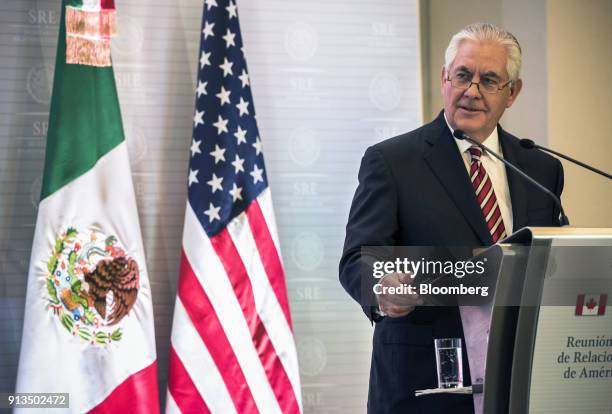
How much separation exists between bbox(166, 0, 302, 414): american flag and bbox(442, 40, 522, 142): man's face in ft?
3.59

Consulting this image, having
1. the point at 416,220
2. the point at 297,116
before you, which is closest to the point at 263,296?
the point at 297,116

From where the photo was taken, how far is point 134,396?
2.88 metres

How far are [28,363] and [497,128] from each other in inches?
74.6

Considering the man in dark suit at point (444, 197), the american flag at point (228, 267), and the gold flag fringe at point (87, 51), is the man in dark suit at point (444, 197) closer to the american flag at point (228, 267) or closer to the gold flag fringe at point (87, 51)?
the american flag at point (228, 267)

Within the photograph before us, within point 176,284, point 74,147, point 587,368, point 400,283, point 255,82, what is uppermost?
point 255,82

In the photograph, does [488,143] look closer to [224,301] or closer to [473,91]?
[473,91]

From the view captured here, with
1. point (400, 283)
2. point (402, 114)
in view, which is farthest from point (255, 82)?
point (400, 283)

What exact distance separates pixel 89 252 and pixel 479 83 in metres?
1.61

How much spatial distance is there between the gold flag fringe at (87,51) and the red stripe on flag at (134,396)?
1212 millimetres

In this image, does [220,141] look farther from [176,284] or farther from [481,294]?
[481,294]

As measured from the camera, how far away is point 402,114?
3447 mm

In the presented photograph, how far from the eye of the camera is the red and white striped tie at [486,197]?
80.3 inches

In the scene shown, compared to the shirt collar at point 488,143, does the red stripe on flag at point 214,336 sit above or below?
below

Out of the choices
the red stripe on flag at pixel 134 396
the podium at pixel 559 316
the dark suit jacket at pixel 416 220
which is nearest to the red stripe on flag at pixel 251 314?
the red stripe on flag at pixel 134 396
